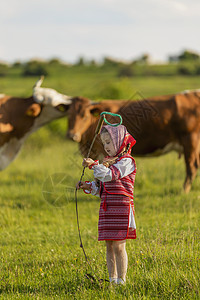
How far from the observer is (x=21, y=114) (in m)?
8.03

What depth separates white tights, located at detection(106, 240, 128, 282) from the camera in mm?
3084

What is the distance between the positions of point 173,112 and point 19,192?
3249 mm

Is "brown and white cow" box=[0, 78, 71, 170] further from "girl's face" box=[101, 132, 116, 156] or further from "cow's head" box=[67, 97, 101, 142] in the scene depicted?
"girl's face" box=[101, 132, 116, 156]

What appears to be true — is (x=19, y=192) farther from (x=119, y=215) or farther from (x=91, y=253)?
(x=119, y=215)

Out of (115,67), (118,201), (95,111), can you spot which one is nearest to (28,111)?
(95,111)

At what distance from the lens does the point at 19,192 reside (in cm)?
747

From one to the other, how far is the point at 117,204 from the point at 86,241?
192 cm

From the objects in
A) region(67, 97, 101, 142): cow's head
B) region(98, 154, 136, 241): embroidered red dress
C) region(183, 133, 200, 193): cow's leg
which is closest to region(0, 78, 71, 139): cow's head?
region(67, 97, 101, 142): cow's head

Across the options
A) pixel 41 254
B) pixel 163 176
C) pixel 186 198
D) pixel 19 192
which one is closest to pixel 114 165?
pixel 41 254

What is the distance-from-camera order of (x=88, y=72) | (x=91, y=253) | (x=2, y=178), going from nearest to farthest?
(x=91, y=253) < (x=2, y=178) < (x=88, y=72)

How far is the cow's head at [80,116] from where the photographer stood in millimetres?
7250

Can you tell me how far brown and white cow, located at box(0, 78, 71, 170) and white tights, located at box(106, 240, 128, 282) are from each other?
5.18 m

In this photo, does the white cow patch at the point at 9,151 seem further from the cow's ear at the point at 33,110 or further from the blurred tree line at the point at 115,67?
the blurred tree line at the point at 115,67

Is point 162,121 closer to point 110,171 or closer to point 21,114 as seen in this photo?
point 21,114
